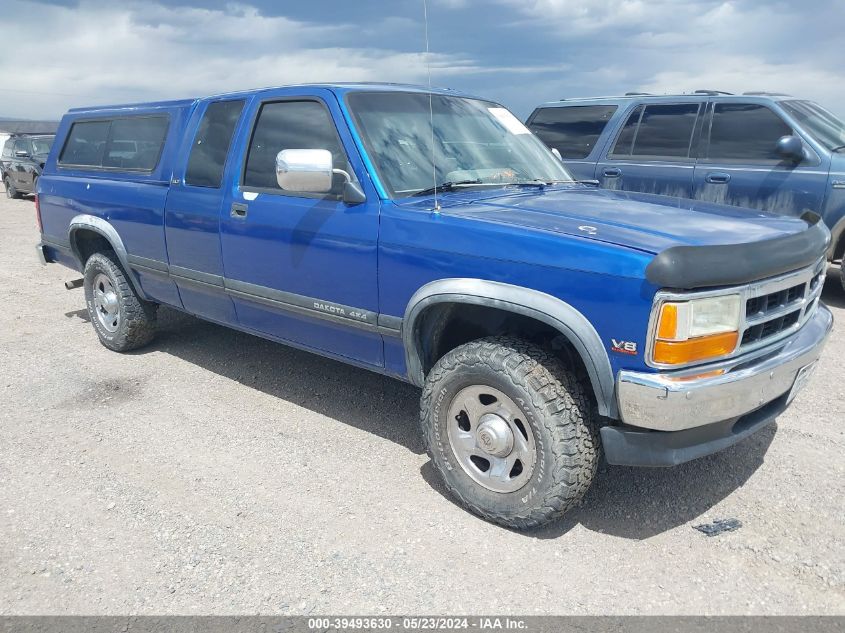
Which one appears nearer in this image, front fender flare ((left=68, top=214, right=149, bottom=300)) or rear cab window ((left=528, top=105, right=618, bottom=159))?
front fender flare ((left=68, top=214, right=149, bottom=300))

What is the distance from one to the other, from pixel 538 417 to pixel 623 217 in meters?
1.00

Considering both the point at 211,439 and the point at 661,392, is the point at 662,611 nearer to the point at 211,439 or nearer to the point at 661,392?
the point at 661,392

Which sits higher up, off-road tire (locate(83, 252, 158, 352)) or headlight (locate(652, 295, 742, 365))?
headlight (locate(652, 295, 742, 365))

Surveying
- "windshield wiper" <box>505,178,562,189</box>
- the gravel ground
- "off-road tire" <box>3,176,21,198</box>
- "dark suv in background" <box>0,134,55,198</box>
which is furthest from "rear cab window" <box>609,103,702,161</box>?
"off-road tire" <box>3,176,21,198</box>

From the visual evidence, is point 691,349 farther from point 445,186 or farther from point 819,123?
point 819,123

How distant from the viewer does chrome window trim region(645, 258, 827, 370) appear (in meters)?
2.54

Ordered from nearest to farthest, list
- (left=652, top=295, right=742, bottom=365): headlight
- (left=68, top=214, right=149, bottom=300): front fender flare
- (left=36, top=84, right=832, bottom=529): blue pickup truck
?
(left=652, top=295, right=742, bottom=365): headlight
(left=36, top=84, right=832, bottom=529): blue pickup truck
(left=68, top=214, right=149, bottom=300): front fender flare

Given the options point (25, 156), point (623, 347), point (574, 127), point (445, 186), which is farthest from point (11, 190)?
point (623, 347)

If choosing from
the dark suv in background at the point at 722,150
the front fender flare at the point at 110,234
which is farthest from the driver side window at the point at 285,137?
the dark suv in background at the point at 722,150

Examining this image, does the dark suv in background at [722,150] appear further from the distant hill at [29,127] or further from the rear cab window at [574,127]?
the distant hill at [29,127]

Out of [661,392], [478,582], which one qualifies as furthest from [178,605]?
[661,392]

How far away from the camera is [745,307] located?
2686 mm

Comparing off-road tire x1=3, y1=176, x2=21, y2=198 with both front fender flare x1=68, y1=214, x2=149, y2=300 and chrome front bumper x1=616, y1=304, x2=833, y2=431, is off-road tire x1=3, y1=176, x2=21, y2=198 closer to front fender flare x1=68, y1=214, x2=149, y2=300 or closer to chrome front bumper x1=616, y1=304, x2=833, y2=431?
front fender flare x1=68, y1=214, x2=149, y2=300

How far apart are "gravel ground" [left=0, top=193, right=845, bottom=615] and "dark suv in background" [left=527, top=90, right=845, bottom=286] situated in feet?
7.74
